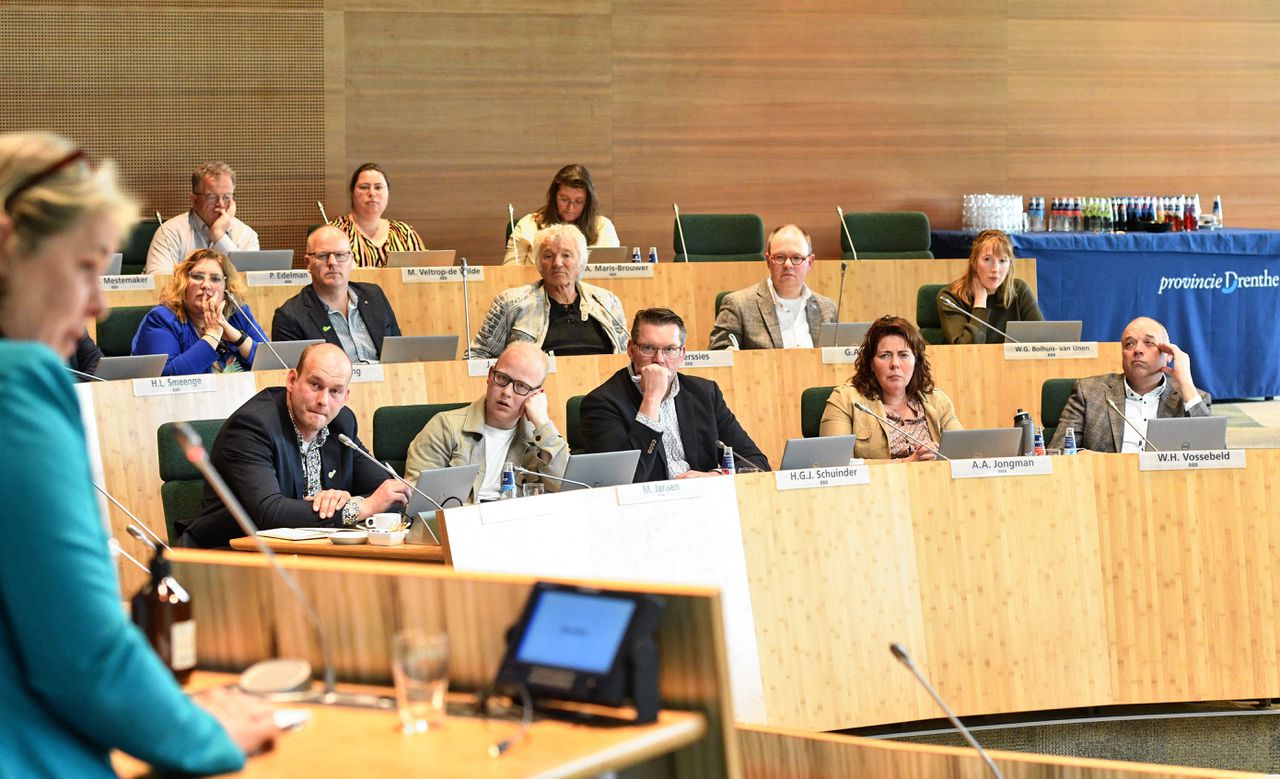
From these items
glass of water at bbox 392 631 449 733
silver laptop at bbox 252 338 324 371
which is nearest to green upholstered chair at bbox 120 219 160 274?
silver laptop at bbox 252 338 324 371

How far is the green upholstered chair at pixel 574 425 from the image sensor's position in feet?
15.1

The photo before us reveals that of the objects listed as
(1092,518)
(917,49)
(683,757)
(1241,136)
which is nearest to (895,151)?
(917,49)

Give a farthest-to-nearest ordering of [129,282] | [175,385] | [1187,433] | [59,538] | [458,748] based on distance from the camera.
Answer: [129,282]
[175,385]
[1187,433]
[458,748]
[59,538]

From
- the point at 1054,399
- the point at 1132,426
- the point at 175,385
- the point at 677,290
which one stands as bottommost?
the point at 1132,426

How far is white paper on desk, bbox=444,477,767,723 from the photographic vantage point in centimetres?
330

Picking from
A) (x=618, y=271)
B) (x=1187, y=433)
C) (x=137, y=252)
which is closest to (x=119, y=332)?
(x=137, y=252)

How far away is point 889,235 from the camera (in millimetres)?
7734

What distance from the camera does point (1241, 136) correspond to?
30.2 ft

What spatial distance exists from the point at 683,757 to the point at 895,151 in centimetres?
755

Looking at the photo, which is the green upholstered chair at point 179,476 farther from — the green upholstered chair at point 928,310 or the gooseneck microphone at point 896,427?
the green upholstered chair at point 928,310

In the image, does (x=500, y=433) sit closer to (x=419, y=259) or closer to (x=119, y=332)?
(x=119, y=332)

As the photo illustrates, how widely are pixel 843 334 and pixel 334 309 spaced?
2003 mm

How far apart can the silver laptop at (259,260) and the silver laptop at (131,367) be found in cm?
152

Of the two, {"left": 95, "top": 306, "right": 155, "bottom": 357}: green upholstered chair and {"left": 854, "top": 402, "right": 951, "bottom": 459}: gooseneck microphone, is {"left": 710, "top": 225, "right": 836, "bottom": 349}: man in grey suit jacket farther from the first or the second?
{"left": 95, "top": 306, "right": 155, "bottom": 357}: green upholstered chair
